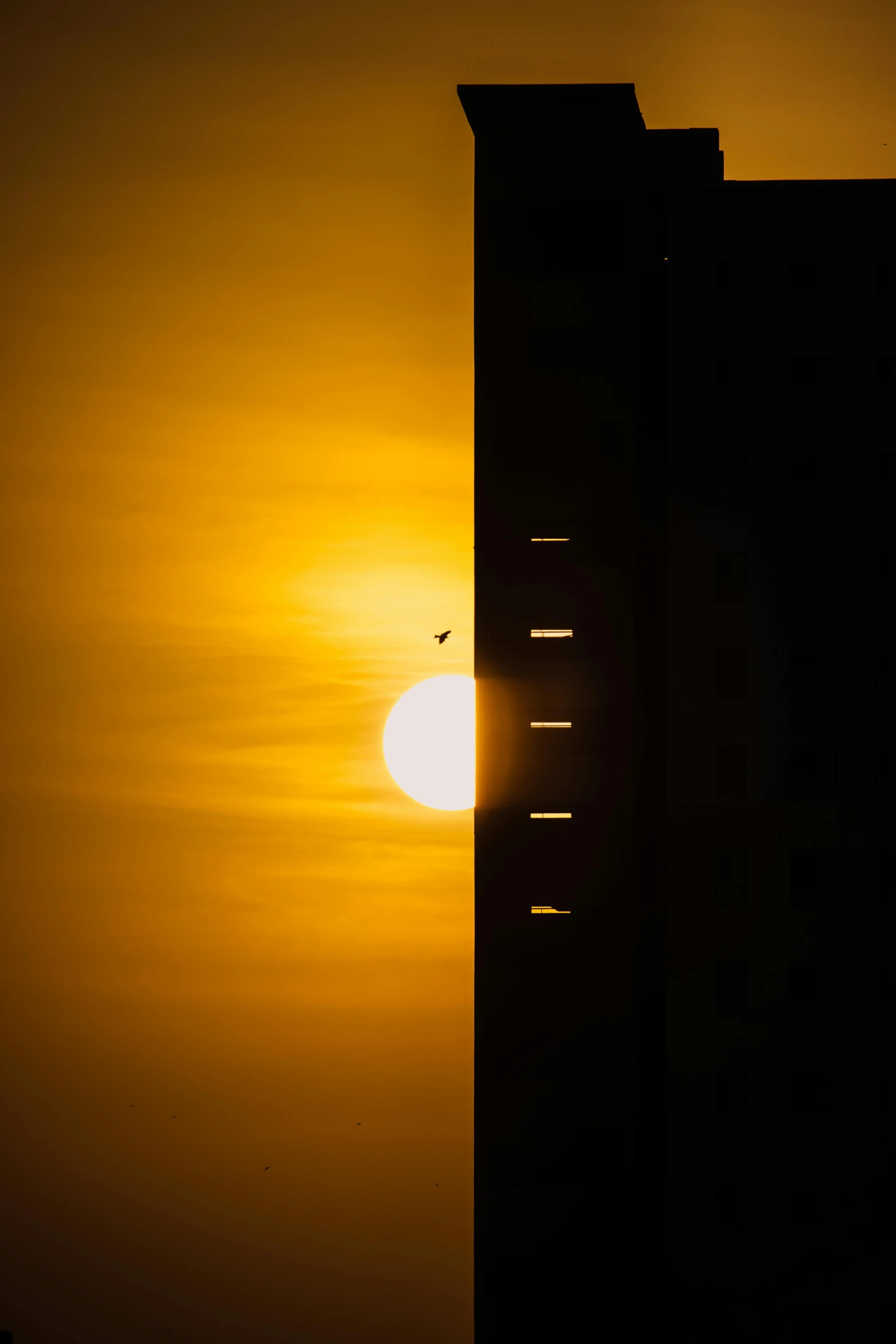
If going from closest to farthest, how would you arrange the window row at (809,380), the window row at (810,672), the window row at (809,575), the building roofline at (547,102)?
1. the building roofline at (547,102)
2. the window row at (810,672)
3. the window row at (809,575)
4. the window row at (809,380)

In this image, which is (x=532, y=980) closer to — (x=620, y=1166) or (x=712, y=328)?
(x=620, y=1166)

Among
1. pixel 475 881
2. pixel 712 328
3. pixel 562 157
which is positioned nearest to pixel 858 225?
pixel 712 328

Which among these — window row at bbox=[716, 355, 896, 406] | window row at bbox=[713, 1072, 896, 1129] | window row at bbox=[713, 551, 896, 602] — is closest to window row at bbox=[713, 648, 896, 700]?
window row at bbox=[713, 551, 896, 602]

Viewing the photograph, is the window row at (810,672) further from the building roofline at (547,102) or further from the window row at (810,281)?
the building roofline at (547,102)

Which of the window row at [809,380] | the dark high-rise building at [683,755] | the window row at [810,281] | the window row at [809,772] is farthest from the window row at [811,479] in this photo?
the window row at [809,772]

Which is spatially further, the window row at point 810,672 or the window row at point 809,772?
the window row at point 810,672

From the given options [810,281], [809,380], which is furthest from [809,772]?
[810,281]

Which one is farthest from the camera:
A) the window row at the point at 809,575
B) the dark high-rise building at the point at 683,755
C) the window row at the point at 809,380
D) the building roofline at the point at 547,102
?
the window row at the point at 809,380
